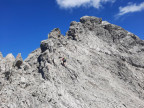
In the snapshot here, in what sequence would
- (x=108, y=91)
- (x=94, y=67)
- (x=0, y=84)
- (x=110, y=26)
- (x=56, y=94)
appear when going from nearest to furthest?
1. (x=0, y=84)
2. (x=56, y=94)
3. (x=108, y=91)
4. (x=94, y=67)
5. (x=110, y=26)

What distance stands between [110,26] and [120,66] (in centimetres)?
1270

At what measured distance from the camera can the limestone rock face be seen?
21641 mm

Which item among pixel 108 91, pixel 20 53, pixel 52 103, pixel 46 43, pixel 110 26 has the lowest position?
pixel 52 103

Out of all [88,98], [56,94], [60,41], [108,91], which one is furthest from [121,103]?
[60,41]

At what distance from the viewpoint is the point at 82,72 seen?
27.8m

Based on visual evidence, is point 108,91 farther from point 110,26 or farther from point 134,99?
point 110,26

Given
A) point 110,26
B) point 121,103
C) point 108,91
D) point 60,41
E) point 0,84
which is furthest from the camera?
point 110,26

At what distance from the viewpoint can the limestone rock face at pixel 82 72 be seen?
21641 millimetres

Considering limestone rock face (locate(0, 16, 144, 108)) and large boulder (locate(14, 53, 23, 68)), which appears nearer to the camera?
limestone rock face (locate(0, 16, 144, 108))

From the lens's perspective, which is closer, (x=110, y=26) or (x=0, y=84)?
(x=0, y=84)

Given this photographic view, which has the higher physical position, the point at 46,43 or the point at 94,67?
the point at 46,43

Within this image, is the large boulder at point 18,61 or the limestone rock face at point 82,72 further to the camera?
the large boulder at point 18,61

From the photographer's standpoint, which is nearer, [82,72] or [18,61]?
[18,61]

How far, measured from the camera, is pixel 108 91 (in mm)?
25922
